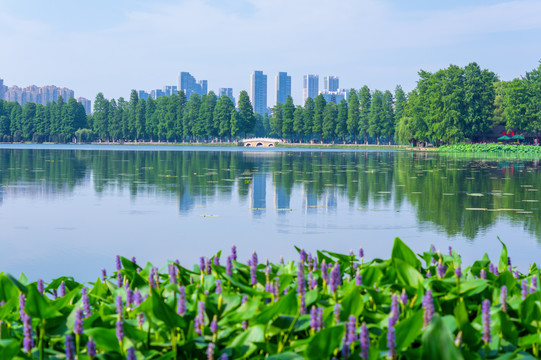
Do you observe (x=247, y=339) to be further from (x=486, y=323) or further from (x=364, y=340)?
(x=486, y=323)

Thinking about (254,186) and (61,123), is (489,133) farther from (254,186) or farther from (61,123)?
(61,123)

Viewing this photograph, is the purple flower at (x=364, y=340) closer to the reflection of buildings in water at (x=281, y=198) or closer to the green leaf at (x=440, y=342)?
the green leaf at (x=440, y=342)

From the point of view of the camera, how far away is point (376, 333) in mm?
2180

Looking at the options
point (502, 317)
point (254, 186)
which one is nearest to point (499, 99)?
point (254, 186)

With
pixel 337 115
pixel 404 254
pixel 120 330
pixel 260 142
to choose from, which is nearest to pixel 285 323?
pixel 120 330

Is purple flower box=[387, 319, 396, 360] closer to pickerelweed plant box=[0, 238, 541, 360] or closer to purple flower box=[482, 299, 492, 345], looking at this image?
pickerelweed plant box=[0, 238, 541, 360]

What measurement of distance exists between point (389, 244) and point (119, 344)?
6.22 m

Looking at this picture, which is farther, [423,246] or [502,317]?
[423,246]

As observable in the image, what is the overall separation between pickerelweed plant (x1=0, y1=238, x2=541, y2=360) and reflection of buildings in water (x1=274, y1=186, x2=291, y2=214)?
856 centimetres

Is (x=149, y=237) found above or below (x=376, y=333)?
below

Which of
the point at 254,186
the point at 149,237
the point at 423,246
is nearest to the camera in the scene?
the point at 423,246

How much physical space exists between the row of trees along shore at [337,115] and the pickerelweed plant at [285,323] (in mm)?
74301

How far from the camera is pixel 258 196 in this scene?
560 inches

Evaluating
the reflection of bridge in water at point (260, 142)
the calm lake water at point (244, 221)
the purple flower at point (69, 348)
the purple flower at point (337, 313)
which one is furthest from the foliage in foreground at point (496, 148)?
the purple flower at point (69, 348)
